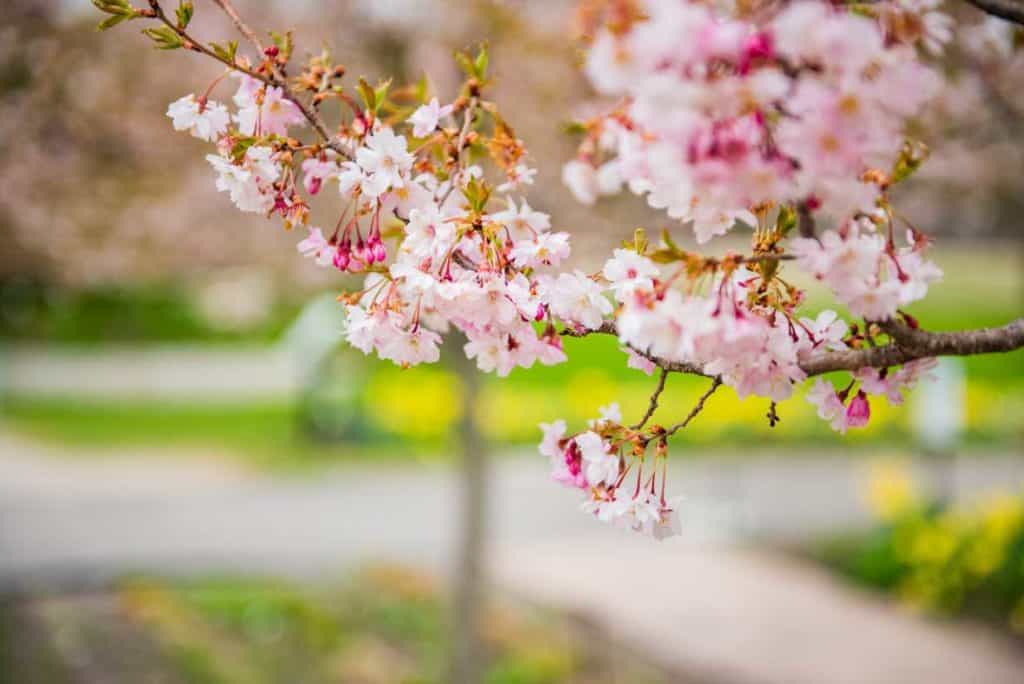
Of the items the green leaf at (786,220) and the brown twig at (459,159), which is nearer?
the green leaf at (786,220)

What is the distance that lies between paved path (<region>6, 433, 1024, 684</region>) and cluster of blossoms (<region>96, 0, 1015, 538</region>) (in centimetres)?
388

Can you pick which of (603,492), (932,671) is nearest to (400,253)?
(603,492)

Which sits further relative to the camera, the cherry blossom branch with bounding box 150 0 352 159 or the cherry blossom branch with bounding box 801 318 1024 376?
the cherry blossom branch with bounding box 150 0 352 159

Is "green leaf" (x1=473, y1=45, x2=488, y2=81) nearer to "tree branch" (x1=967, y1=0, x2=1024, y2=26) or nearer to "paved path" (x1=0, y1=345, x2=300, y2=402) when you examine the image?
"tree branch" (x1=967, y1=0, x2=1024, y2=26)

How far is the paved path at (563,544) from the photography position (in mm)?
5207

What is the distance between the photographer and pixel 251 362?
16.2m

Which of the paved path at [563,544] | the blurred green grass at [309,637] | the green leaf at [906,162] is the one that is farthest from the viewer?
the paved path at [563,544]

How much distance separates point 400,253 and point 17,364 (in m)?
15.1

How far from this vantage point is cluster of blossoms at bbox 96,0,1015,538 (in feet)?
2.99

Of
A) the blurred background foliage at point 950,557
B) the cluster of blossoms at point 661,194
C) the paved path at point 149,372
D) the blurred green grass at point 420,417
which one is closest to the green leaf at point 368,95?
the cluster of blossoms at point 661,194

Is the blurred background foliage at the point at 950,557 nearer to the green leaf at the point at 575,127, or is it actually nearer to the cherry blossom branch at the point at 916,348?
the cherry blossom branch at the point at 916,348

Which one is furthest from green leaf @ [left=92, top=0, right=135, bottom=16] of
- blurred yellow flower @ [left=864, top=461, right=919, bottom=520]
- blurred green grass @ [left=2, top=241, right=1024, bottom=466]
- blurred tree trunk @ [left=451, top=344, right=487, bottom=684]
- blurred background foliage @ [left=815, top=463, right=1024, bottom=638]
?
blurred green grass @ [left=2, top=241, right=1024, bottom=466]

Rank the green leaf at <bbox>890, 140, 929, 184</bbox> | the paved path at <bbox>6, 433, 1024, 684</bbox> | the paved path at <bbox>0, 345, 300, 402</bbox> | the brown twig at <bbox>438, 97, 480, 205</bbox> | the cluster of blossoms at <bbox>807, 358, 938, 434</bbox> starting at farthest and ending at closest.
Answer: the paved path at <bbox>0, 345, 300, 402</bbox> < the paved path at <bbox>6, 433, 1024, 684</bbox> < the brown twig at <bbox>438, 97, 480, 205</bbox> < the cluster of blossoms at <bbox>807, 358, 938, 434</bbox> < the green leaf at <bbox>890, 140, 929, 184</bbox>

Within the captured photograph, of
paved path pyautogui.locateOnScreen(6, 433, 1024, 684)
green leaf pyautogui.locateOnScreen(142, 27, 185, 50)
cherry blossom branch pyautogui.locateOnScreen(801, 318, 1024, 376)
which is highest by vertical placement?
green leaf pyautogui.locateOnScreen(142, 27, 185, 50)
